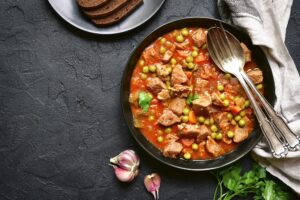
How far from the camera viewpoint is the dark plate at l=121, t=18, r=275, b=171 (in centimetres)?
498

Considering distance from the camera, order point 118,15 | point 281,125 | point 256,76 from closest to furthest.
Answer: point 281,125 → point 256,76 → point 118,15

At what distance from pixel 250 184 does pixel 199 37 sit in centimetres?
183

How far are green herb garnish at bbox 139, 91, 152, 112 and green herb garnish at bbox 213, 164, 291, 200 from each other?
1.18 metres

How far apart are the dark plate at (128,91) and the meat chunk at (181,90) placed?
1.82 ft

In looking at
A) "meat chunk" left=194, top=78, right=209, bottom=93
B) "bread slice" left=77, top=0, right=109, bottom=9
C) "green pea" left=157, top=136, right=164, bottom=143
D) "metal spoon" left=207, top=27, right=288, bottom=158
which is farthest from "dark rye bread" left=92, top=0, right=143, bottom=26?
"green pea" left=157, top=136, right=164, bottom=143

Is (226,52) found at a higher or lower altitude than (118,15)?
lower

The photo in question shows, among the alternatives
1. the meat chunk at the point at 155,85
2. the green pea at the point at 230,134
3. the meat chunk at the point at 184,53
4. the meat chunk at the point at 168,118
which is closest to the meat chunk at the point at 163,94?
the meat chunk at the point at 155,85

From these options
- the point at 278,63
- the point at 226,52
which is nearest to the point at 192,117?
the point at 226,52

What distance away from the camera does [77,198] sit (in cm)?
533

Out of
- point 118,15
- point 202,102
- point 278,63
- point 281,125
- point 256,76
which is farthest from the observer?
point 118,15

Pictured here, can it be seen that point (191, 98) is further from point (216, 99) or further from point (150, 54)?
point (150, 54)

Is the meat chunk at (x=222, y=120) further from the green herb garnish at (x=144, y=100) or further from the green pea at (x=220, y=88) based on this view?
the green herb garnish at (x=144, y=100)

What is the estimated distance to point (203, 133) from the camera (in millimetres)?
4980

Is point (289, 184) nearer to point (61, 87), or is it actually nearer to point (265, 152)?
point (265, 152)
